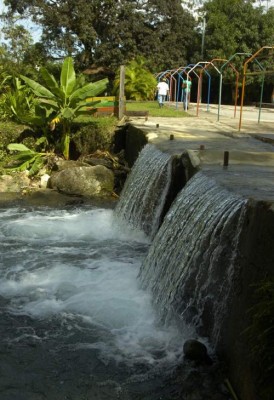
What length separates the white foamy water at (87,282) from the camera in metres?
5.39

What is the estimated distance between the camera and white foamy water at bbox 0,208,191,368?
5.39 meters

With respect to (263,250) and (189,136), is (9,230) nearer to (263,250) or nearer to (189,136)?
(189,136)

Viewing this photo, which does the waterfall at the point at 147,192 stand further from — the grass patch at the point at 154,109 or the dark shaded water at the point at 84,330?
the grass patch at the point at 154,109

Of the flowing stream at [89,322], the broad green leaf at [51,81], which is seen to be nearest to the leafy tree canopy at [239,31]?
the broad green leaf at [51,81]

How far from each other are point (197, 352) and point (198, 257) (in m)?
1.13

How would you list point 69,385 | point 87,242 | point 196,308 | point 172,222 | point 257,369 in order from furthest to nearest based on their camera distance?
1. point 87,242
2. point 172,222
3. point 196,308
4. point 69,385
5. point 257,369

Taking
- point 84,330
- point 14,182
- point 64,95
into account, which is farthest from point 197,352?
point 64,95

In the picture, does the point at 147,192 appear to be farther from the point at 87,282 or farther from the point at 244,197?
the point at 244,197

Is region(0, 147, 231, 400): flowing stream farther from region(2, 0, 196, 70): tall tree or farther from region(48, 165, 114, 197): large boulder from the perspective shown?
region(2, 0, 196, 70): tall tree

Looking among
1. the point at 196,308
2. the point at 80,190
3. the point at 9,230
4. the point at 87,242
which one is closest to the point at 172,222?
the point at 196,308

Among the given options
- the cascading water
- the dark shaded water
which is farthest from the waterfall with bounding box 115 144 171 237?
the dark shaded water

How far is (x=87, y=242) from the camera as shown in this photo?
8875 mm

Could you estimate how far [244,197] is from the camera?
512 cm

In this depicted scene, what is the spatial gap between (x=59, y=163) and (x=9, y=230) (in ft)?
12.9
